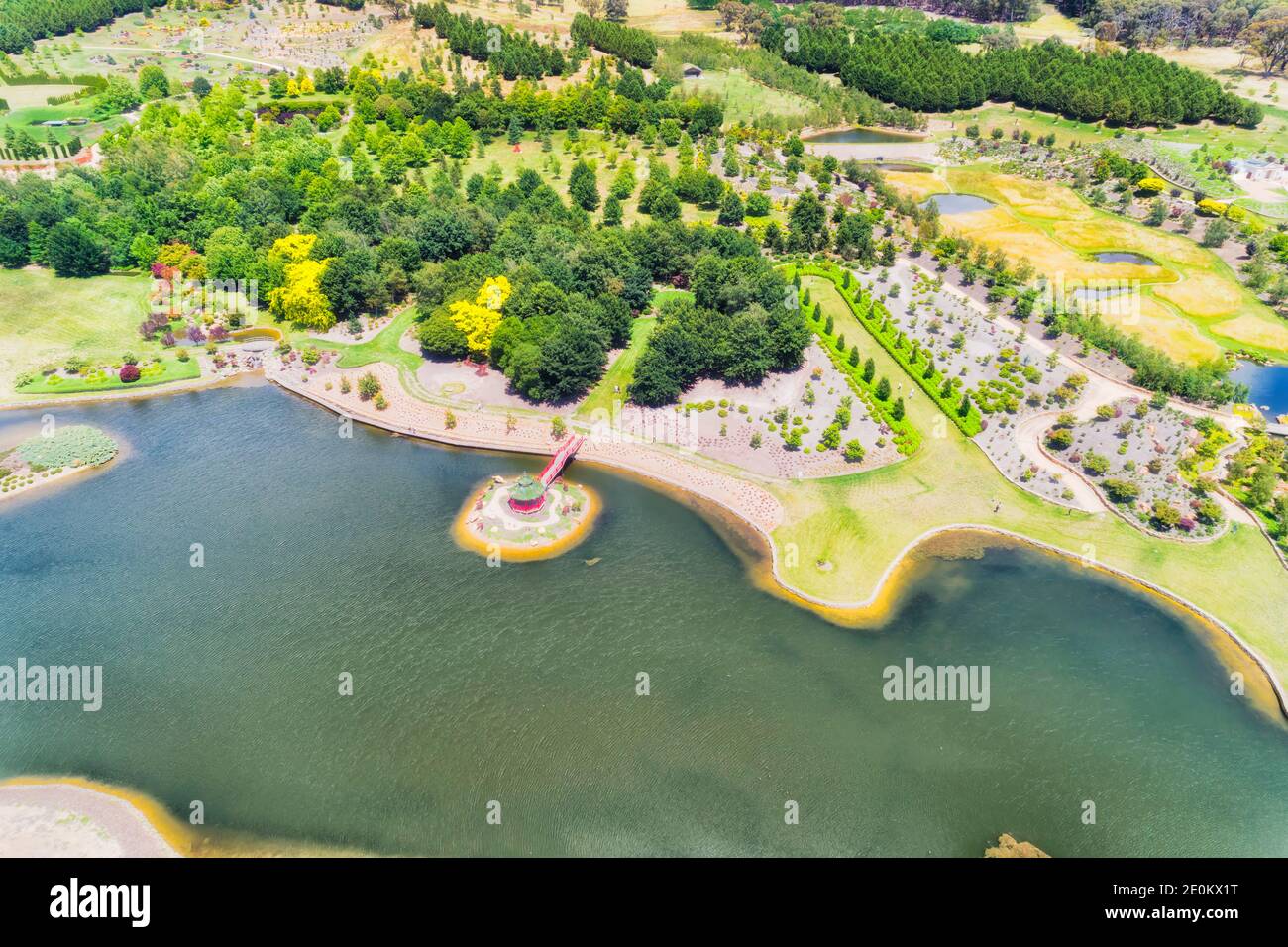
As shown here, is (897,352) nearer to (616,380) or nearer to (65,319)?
(616,380)

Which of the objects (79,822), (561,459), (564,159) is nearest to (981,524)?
(561,459)

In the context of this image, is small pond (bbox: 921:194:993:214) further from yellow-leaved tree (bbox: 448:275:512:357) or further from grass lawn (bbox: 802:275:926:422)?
yellow-leaved tree (bbox: 448:275:512:357)

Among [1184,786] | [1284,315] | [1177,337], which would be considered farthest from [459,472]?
[1284,315]

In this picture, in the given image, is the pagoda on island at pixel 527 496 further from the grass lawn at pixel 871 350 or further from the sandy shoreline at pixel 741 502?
the grass lawn at pixel 871 350

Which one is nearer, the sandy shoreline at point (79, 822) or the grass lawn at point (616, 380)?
the sandy shoreline at point (79, 822)

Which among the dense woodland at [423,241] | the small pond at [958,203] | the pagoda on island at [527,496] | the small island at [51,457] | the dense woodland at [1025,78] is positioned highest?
the dense woodland at [1025,78]

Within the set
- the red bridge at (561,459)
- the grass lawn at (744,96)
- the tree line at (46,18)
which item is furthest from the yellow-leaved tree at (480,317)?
the tree line at (46,18)

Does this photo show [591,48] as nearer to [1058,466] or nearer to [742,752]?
[1058,466]

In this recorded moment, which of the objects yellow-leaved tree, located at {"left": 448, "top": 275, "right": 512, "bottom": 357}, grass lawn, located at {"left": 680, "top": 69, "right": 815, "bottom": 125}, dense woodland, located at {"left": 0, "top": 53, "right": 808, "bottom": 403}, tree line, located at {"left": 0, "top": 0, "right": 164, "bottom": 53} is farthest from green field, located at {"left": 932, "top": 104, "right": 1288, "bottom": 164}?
tree line, located at {"left": 0, "top": 0, "right": 164, "bottom": 53}
